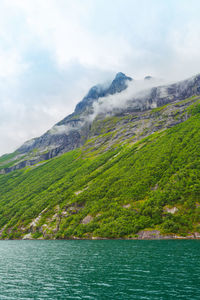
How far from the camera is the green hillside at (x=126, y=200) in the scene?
96.6 m

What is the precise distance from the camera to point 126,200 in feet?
391

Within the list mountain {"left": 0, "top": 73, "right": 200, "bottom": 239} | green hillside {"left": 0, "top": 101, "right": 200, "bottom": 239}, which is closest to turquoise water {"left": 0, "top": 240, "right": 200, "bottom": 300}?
mountain {"left": 0, "top": 73, "right": 200, "bottom": 239}

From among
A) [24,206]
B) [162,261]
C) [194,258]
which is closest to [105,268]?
[162,261]

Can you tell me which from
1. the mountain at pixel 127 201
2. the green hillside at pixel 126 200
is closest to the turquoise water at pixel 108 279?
the mountain at pixel 127 201

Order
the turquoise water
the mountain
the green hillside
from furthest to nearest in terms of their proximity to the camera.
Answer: the green hillside → the mountain → the turquoise water

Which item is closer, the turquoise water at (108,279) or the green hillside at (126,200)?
the turquoise water at (108,279)

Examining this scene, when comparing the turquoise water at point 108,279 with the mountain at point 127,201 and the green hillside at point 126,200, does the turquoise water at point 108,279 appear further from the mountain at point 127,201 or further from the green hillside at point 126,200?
the green hillside at point 126,200

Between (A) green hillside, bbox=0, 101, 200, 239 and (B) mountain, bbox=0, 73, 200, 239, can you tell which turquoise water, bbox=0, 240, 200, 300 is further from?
(A) green hillside, bbox=0, 101, 200, 239

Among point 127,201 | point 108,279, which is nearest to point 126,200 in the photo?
point 127,201

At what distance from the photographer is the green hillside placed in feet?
317

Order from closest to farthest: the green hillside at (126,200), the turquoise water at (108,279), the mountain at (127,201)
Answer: the turquoise water at (108,279) → the mountain at (127,201) → the green hillside at (126,200)

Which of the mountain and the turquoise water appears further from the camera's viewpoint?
the mountain

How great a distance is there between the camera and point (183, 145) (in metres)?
151

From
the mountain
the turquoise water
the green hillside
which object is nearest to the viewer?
the turquoise water
